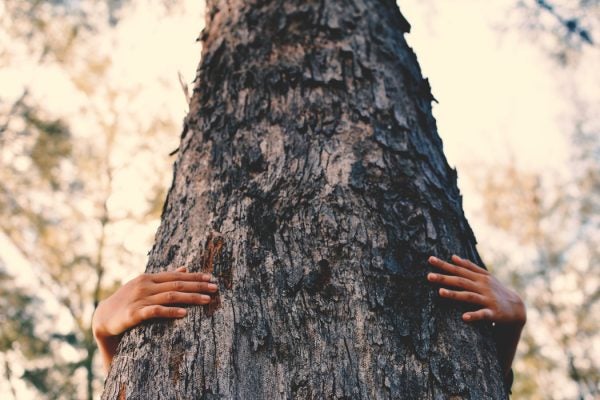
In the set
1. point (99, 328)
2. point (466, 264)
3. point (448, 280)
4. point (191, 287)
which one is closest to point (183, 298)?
point (191, 287)

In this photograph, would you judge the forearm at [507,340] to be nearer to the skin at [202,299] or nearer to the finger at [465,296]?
the skin at [202,299]

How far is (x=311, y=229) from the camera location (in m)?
1.33

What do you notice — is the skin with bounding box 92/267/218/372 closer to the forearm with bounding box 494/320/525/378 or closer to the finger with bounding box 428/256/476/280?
the finger with bounding box 428/256/476/280

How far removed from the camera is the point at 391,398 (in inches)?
41.7

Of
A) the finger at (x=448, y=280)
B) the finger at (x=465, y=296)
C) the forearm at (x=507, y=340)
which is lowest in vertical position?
the forearm at (x=507, y=340)

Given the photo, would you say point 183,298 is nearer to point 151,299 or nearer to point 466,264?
point 151,299

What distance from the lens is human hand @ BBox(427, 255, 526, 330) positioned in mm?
1276

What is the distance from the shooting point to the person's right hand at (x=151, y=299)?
48.9 inches

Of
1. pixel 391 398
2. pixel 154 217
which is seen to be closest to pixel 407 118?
pixel 391 398

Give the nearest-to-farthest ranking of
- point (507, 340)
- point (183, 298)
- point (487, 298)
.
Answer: point (183, 298)
point (487, 298)
point (507, 340)

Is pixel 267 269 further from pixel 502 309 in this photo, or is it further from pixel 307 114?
pixel 502 309

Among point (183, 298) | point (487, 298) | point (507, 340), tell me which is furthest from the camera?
point (507, 340)

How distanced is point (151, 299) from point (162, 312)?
0.07 metres

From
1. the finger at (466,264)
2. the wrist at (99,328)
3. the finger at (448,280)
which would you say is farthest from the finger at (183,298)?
the finger at (466,264)
